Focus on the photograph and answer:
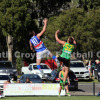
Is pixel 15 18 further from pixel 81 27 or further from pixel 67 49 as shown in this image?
pixel 67 49

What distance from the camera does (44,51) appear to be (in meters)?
13.3

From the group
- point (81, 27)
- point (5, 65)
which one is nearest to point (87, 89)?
point (5, 65)

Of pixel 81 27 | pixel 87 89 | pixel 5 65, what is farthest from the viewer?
pixel 81 27

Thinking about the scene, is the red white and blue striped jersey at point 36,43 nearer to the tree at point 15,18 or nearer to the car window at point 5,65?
the car window at point 5,65

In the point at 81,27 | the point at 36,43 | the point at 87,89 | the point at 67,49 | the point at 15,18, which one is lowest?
the point at 87,89

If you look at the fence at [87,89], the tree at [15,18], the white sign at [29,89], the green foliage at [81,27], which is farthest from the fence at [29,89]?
the green foliage at [81,27]

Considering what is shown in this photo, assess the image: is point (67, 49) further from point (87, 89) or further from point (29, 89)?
point (87, 89)

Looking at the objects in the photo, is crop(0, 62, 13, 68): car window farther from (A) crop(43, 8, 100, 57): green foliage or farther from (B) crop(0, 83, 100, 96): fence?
(B) crop(0, 83, 100, 96): fence

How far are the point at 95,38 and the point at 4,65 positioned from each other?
9.97m

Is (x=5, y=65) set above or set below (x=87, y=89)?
above

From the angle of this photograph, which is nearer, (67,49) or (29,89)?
(67,49)

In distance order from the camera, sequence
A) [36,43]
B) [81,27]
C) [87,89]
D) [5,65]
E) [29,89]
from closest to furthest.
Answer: [36,43] → [29,89] → [87,89] → [5,65] → [81,27]

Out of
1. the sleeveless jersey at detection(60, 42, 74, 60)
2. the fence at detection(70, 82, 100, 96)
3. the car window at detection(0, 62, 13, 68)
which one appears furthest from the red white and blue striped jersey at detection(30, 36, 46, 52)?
the car window at detection(0, 62, 13, 68)

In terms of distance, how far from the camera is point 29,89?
63.6ft
